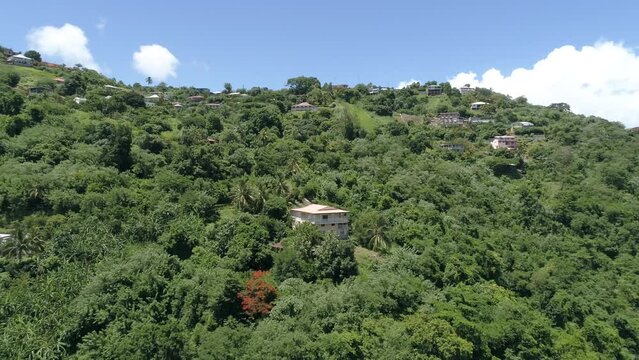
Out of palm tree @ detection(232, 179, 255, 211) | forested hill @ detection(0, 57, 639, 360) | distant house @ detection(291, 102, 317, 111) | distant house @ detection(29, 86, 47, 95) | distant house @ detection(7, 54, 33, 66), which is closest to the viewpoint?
forested hill @ detection(0, 57, 639, 360)

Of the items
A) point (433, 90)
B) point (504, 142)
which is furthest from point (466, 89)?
point (504, 142)

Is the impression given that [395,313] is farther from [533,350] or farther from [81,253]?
[81,253]

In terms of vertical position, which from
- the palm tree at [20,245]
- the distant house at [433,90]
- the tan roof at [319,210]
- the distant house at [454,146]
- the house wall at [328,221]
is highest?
the distant house at [433,90]

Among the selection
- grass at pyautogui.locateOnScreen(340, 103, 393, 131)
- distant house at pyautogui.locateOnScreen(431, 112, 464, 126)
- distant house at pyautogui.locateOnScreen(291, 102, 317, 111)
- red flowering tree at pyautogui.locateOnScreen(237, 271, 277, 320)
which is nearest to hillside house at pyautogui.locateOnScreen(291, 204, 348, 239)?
red flowering tree at pyautogui.locateOnScreen(237, 271, 277, 320)

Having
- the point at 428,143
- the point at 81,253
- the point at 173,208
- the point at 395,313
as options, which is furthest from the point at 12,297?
the point at 428,143

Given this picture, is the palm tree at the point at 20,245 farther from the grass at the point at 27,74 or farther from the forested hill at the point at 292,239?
the grass at the point at 27,74

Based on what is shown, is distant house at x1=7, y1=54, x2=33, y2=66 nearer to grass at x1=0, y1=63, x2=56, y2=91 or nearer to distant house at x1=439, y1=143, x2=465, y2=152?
grass at x1=0, y1=63, x2=56, y2=91

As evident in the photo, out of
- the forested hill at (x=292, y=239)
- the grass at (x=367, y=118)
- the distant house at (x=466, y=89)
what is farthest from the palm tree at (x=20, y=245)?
the distant house at (x=466, y=89)
